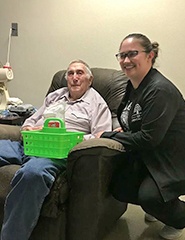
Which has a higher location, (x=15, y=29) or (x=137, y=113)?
(x=15, y=29)

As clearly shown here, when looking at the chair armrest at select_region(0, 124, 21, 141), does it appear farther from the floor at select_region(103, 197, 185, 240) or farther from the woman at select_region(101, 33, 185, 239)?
the floor at select_region(103, 197, 185, 240)

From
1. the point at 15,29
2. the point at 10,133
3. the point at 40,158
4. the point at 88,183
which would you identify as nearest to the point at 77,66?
the point at 10,133

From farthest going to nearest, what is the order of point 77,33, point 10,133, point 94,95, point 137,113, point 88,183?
point 77,33, point 94,95, point 10,133, point 137,113, point 88,183

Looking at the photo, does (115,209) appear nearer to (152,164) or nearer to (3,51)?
(152,164)

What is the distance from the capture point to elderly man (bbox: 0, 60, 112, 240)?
5.10 ft

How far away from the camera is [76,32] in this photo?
3043mm

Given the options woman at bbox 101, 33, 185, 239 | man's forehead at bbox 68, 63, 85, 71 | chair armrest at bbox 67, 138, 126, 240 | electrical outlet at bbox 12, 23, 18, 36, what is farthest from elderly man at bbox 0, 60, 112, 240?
electrical outlet at bbox 12, 23, 18, 36

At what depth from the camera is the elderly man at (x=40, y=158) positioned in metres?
1.56

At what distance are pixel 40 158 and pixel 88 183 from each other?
0.97ft

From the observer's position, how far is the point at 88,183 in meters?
1.60

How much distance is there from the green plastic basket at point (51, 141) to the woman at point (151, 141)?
0.79 feet

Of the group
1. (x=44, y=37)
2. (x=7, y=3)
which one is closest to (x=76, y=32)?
(x=44, y=37)

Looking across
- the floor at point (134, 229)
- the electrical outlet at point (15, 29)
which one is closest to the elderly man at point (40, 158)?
the floor at point (134, 229)

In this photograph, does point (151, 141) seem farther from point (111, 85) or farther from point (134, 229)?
point (111, 85)
